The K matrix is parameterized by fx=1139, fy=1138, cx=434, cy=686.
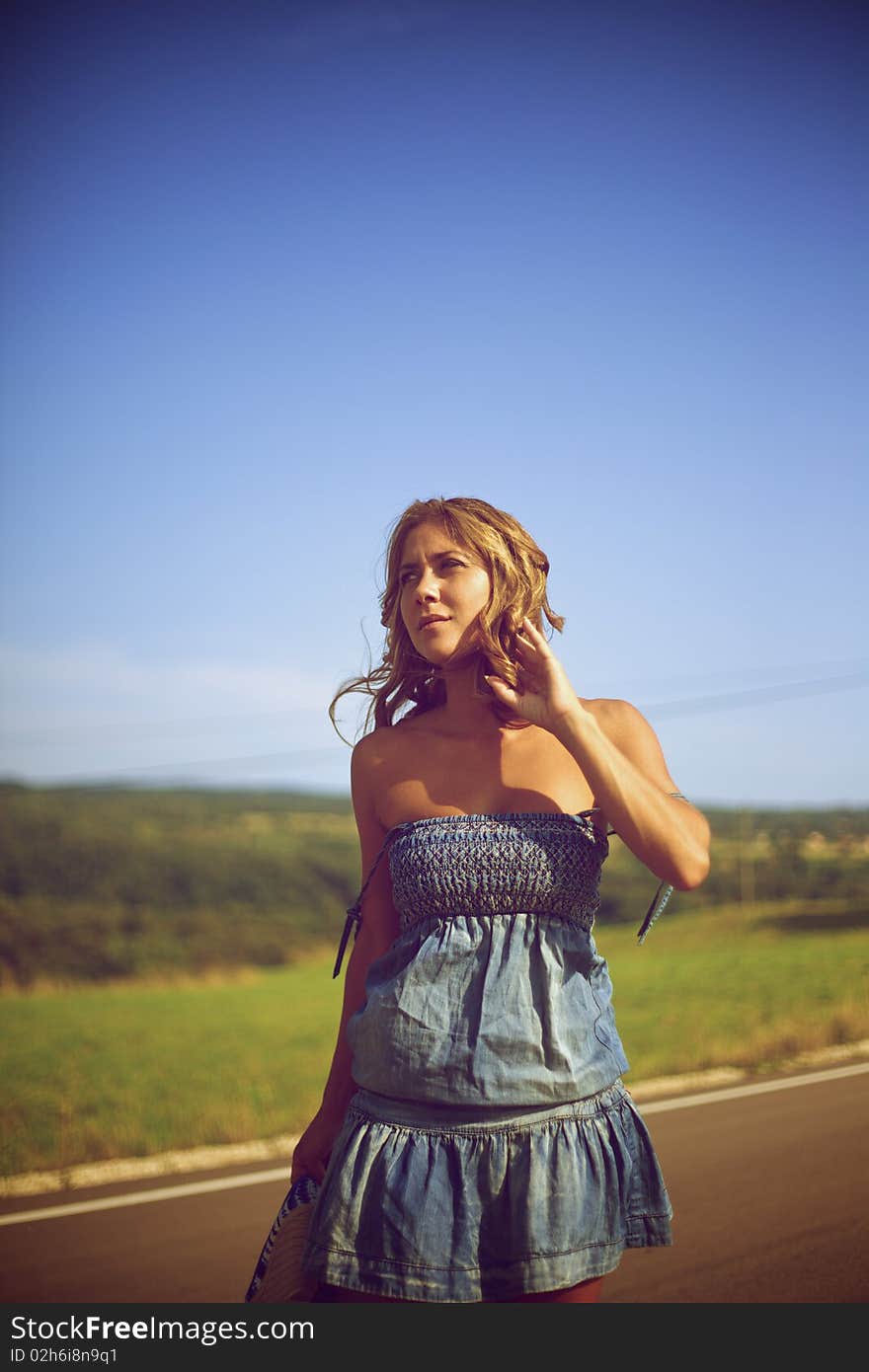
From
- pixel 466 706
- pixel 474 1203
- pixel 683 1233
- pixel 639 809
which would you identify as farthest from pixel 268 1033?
pixel 639 809

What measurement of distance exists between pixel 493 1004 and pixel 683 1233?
380cm

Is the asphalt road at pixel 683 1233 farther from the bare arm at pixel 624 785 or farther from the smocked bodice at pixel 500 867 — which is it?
the bare arm at pixel 624 785

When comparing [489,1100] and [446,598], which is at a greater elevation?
[446,598]

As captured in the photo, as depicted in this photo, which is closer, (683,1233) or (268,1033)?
(683,1233)

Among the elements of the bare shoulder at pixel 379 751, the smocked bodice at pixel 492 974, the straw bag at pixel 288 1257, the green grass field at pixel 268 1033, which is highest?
the bare shoulder at pixel 379 751

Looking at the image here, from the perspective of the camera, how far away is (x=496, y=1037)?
82.4 inches

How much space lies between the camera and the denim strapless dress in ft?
6.82

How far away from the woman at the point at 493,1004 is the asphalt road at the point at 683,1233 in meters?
2.28

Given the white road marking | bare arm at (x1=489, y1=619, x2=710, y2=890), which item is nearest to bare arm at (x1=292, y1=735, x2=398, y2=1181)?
bare arm at (x1=489, y1=619, x2=710, y2=890)

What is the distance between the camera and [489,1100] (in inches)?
81.9

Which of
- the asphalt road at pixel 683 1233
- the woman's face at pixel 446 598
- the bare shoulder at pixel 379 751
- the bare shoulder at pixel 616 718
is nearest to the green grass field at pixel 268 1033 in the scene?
the asphalt road at pixel 683 1233

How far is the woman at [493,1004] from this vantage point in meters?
2.09

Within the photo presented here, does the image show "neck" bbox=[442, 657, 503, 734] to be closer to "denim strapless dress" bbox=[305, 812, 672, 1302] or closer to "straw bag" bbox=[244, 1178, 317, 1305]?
"denim strapless dress" bbox=[305, 812, 672, 1302]

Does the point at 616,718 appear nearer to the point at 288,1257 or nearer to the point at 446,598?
the point at 446,598
